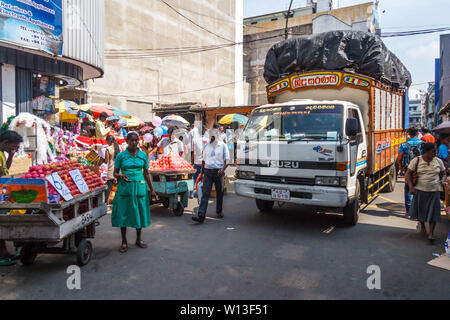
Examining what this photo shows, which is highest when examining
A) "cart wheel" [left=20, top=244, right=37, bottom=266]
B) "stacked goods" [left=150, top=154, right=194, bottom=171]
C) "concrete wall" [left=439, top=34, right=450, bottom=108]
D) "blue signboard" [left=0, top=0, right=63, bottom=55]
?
"concrete wall" [left=439, top=34, right=450, bottom=108]

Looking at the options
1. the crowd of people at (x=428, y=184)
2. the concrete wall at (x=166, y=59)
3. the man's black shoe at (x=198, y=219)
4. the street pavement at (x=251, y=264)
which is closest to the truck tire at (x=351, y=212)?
the street pavement at (x=251, y=264)

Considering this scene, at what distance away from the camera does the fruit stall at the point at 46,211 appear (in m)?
3.89

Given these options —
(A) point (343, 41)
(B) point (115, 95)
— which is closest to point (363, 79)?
(A) point (343, 41)

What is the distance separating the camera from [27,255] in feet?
14.8

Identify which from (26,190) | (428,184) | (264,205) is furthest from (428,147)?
(26,190)

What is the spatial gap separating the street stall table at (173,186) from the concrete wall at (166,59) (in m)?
16.3

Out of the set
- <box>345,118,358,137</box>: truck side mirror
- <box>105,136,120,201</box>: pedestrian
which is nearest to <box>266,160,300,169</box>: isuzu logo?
<box>345,118,358,137</box>: truck side mirror

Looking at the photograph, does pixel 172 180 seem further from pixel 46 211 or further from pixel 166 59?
pixel 166 59

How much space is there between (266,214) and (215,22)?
3279cm

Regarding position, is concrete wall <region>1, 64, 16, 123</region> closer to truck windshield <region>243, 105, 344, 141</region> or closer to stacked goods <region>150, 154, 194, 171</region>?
stacked goods <region>150, 154, 194, 171</region>

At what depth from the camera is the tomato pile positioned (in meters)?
4.35

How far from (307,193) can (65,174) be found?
3825 millimetres

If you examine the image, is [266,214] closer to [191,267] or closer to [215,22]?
[191,267]

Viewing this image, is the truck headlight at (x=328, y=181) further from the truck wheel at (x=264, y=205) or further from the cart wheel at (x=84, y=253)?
the cart wheel at (x=84, y=253)
